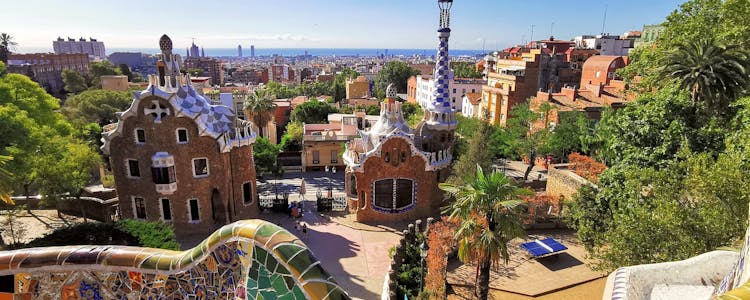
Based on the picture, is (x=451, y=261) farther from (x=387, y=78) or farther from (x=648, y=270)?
(x=387, y=78)

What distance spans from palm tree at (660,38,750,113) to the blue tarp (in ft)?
27.5

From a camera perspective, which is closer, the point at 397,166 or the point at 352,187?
the point at 397,166

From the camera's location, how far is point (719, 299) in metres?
3.36

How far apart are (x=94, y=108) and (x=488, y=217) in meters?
47.3

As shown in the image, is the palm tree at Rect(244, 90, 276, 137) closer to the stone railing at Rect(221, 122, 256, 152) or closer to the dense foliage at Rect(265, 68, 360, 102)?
the stone railing at Rect(221, 122, 256, 152)

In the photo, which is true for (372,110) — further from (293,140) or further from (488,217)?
(488,217)

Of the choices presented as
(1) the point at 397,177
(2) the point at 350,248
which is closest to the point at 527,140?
(1) the point at 397,177

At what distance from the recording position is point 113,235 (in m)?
17.8

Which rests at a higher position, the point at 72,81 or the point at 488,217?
the point at 72,81

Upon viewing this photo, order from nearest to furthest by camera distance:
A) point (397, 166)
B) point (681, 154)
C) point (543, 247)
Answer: point (681, 154), point (543, 247), point (397, 166)

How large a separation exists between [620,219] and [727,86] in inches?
413

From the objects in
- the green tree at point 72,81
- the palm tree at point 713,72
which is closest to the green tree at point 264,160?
the palm tree at point 713,72

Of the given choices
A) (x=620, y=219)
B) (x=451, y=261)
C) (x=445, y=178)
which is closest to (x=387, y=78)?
(x=445, y=178)

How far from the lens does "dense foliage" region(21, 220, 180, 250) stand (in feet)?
55.6
